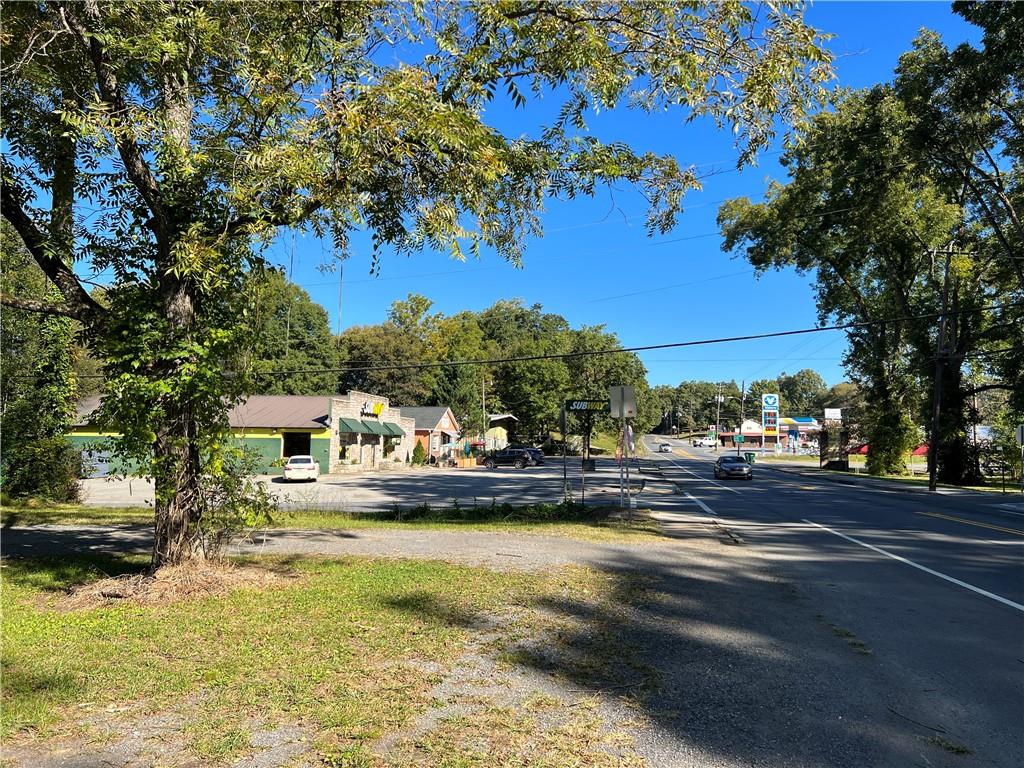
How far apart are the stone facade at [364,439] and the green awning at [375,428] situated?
11 centimetres

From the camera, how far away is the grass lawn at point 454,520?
44.0ft

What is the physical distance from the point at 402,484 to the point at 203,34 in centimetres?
2608

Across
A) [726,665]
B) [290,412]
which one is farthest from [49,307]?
[290,412]

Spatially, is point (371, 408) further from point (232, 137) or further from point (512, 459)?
point (232, 137)

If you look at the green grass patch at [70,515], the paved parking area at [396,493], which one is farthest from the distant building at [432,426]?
the green grass patch at [70,515]

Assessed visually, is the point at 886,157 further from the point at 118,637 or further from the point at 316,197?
the point at 118,637

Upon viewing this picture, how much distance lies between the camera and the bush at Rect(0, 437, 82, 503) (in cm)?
1748

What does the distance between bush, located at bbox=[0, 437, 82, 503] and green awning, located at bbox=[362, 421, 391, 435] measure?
23.1m

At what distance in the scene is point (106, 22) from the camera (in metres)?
7.32

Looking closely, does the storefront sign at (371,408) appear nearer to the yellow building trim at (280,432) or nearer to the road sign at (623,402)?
the yellow building trim at (280,432)

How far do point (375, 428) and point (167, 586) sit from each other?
125ft

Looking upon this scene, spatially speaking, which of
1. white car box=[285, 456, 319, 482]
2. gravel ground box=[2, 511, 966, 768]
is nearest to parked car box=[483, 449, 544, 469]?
white car box=[285, 456, 319, 482]

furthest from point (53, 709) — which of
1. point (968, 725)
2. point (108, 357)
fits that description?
point (968, 725)

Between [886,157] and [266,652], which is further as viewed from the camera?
[886,157]
